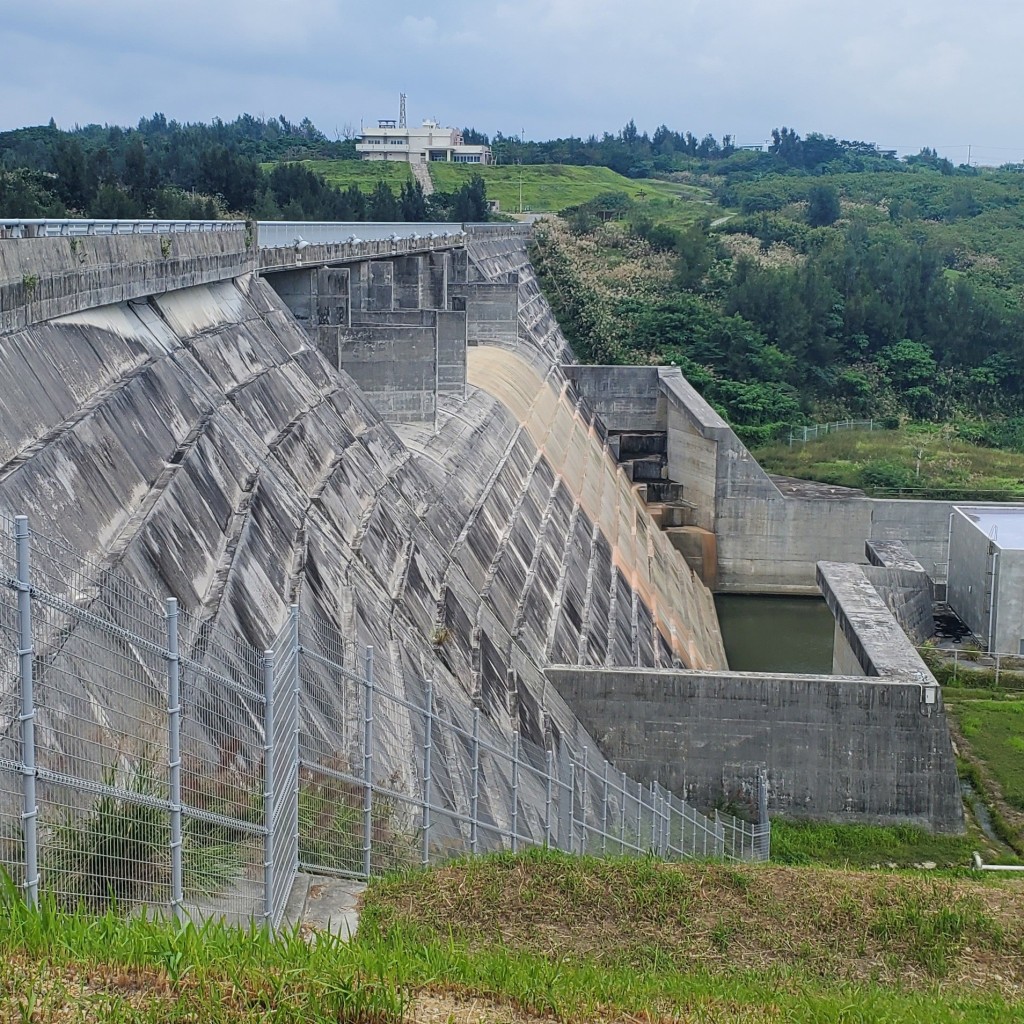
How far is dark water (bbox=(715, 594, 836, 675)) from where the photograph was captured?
123ft

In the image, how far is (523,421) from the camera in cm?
3544

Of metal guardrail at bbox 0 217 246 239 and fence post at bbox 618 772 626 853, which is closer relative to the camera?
metal guardrail at bbox 0 217 246 239

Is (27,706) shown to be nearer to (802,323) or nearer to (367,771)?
(367,771)

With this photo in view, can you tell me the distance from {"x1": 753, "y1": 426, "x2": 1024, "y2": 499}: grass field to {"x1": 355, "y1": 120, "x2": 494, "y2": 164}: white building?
78.0 meters

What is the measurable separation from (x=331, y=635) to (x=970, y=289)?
191 ft

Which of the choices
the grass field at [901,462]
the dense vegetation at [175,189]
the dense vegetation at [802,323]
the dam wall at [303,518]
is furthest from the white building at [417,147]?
the dam wall at [303,518]

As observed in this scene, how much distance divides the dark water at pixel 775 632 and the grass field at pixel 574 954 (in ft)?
84.9

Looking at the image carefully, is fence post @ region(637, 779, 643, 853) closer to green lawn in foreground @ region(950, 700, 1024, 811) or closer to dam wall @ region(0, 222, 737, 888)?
dam wall @ region(0, 222, 737, 888)

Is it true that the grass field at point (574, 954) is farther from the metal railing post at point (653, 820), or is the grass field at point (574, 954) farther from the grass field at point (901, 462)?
the grass field at point (901, 462)

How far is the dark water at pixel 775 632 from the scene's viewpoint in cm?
3756

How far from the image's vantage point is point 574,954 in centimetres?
897

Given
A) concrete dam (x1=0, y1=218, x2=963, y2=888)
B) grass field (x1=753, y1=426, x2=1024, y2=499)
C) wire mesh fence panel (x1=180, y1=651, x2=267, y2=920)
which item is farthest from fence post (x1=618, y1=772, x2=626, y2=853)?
grass field (x1=753, y1=426, x2=1024, y2=499)

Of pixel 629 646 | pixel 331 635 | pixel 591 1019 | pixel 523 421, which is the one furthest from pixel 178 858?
pixel 523 421

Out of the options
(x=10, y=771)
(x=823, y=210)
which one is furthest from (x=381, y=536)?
(x=823, y=210)
